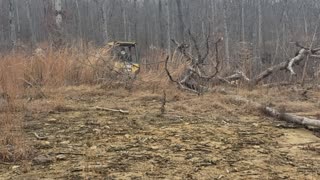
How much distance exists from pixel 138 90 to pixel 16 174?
4356 millimetres

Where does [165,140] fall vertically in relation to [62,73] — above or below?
below

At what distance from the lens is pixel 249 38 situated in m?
35.5

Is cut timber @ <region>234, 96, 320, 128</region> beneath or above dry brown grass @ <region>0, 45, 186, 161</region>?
beneath

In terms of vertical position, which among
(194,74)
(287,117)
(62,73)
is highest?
(62,73)

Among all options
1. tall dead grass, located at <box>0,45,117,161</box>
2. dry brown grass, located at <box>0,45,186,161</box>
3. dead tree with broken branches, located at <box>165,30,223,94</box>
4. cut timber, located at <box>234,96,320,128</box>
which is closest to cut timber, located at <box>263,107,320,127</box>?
cut timber, located at <box>234,96,320,128</box>

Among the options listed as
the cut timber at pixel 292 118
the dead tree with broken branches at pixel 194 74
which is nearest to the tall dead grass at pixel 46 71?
the dead tree with broken branches at pixel 194 74

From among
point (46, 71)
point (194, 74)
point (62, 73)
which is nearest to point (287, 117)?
point (194, 74)

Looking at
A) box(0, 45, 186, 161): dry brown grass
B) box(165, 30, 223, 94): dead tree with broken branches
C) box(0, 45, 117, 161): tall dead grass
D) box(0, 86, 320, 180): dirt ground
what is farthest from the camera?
box(165, 30, 223, 94): dead tree with broken branches

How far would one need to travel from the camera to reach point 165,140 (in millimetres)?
4512

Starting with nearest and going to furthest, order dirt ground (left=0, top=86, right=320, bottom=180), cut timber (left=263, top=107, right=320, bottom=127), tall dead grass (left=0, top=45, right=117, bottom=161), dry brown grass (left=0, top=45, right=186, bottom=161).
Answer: dirt ground (left=0, top=86, right=320, bottom=180), cut timber (left=263, top=107, right=320, bottom=127), tall dead grass (left=0, top=45, right=117, bottom=161), dry brown grass (left=0, top=45, right=186, bottom=161)

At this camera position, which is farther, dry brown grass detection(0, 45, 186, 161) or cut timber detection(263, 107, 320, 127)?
dry brown grass detection(0, 45, 186, 161)

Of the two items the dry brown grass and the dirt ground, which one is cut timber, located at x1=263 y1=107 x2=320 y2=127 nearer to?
the dirt ground

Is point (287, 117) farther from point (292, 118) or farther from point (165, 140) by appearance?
point (165, 140)

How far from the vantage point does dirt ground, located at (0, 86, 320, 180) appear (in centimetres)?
354
